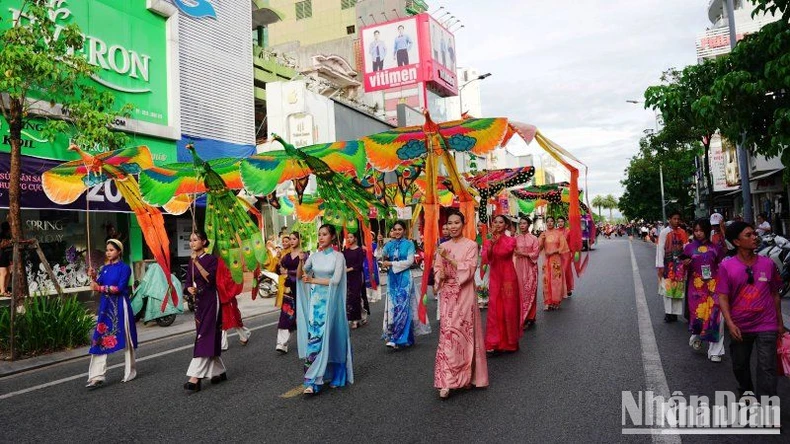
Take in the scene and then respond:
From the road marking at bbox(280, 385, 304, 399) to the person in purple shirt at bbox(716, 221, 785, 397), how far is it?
374 centimetres

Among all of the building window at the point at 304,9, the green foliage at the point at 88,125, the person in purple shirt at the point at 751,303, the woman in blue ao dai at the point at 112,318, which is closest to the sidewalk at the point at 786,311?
the person in purple shirt at the point at 751,303

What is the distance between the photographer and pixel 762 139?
6746 millimetres

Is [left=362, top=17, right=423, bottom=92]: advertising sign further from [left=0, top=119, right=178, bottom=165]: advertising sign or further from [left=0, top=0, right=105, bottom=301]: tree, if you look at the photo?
[left=0, top=0, right=105, bottom=301]: tree

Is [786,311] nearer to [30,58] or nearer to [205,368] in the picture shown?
[205,368]

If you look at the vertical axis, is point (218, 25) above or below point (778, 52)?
above

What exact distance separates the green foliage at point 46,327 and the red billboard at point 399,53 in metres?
30.2

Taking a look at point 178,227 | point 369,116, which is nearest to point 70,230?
point 178,227

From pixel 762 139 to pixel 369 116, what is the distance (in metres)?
23.6

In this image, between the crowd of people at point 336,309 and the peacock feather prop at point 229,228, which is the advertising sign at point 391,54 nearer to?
the crowd of people at point 336,309

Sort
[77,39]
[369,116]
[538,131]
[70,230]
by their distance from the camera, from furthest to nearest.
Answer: [369,116] < [70,230] < [77,39] < [538,131]

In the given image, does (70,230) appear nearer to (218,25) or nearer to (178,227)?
(178,227)

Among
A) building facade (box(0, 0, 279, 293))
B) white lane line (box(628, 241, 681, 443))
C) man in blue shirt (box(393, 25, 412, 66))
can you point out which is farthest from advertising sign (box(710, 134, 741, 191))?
building facade (box(0, 0, 279, 293))

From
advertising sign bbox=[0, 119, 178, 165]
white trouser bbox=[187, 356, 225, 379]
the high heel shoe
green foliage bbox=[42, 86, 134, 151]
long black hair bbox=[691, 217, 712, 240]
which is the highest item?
advertising sign bbox=[0, 119, 178, 165]

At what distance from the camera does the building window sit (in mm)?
43312
